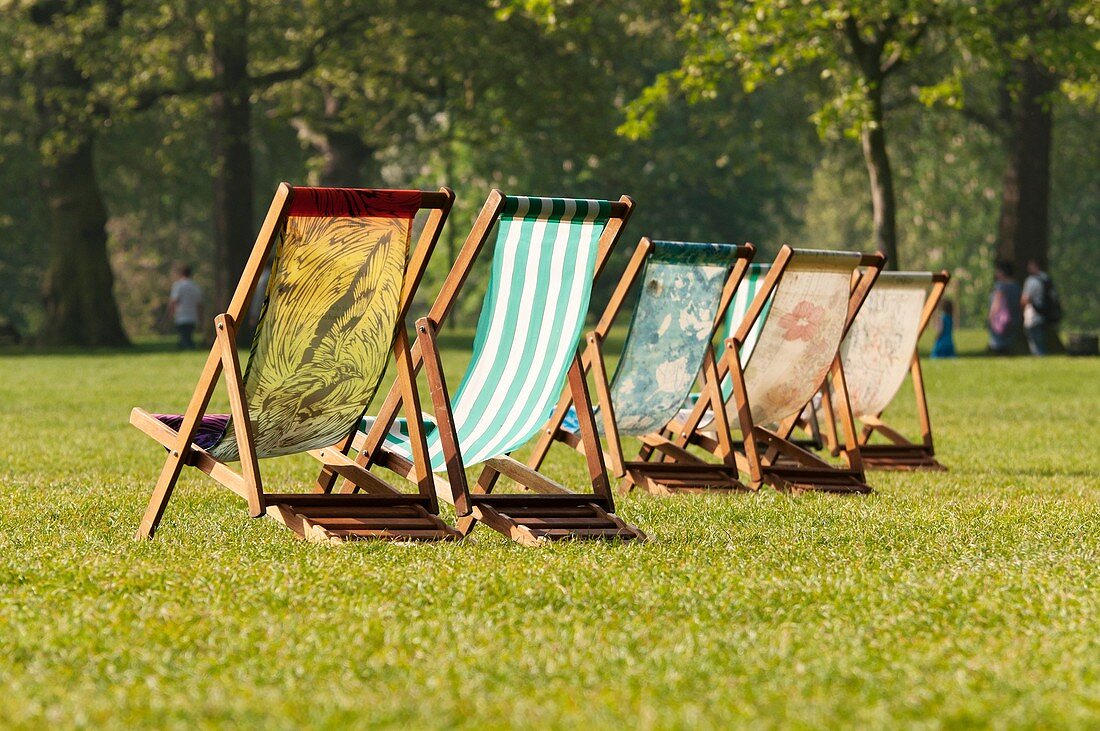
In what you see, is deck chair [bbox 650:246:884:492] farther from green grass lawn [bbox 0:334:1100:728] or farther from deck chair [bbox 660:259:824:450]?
green grass lawn [bbox 0:334:1100:728]

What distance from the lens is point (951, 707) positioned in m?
3.69

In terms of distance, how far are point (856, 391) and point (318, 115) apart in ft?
85.4

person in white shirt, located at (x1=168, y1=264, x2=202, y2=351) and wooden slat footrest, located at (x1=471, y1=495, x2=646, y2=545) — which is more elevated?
wooden slat footrest, located at (x1=471, y1=495, x2=646, y2=545)

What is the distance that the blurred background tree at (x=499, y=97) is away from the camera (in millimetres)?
24031

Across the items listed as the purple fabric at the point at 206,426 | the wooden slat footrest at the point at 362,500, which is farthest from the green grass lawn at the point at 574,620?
the purple fabric at the point at 206,426

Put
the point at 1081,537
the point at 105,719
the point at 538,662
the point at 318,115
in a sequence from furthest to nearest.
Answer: the point at 318,115 → the point at 1081,537 → the point at 538,662 → the point at 105,719

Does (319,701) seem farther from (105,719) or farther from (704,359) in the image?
(704,359)

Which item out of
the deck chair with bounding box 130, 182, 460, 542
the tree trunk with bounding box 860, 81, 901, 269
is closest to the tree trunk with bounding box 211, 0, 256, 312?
the tree trunk with bounding box 860, 81, 901, 269

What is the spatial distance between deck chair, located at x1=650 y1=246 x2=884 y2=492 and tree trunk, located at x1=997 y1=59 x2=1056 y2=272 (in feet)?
75.2

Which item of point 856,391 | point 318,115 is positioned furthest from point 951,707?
point 318,115

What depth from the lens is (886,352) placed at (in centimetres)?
1015

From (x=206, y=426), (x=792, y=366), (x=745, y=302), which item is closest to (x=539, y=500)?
(x=206, y=426)

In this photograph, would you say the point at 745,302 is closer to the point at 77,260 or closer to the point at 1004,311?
the point at 1004,311

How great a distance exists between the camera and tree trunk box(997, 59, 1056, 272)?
30.5 meters
